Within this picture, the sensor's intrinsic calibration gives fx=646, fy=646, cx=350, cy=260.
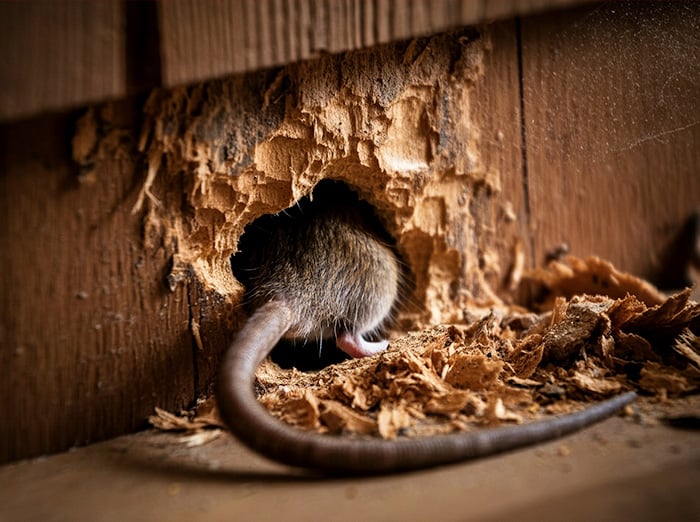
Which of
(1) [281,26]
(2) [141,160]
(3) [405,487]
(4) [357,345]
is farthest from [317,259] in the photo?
(3) [405,487]

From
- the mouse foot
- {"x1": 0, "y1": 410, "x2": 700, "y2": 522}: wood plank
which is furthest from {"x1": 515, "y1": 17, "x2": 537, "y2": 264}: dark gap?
{"x1": 0, "y1": 410, "x2": 700, "y2": 522}: wood plank

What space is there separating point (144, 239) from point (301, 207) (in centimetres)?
74

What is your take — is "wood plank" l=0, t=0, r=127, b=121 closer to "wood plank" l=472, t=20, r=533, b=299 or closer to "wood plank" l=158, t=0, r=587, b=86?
"wood plank" l=158, t=0, r=587, b=86

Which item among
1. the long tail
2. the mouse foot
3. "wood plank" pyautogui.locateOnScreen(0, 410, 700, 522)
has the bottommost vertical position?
"wood plank" pyautogui.locateOnScreen(0, 410, 700, 522)

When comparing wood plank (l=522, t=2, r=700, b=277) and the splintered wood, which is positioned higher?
wood plank (l=522, t=2, r=700, b=277)

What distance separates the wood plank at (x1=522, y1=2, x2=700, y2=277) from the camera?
183cm

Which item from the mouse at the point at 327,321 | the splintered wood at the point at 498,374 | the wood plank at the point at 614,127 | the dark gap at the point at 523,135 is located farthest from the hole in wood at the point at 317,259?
the wood plank at the point at 614,127

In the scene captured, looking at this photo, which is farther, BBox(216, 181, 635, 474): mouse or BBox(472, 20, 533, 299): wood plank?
BBox(472, 20, 533, 299): wood plank

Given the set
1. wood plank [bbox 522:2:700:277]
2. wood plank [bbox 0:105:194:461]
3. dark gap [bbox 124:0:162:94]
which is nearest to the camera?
dark gap [bbox 124:0:162:94]

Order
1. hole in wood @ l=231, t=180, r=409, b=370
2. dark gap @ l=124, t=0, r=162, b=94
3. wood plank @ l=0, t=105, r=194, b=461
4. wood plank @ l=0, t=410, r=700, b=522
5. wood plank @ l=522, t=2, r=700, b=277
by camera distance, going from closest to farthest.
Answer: wood plank @ l=0, t=410, r=700, b=522
dark gap @ l=124, t=0, r=162, b=94
wood plank @ l=0, t=105, r=194, b=461
wood plank @ l=522, t=2, r=700, b=277
hole in wood @ l=231, t=180, r=409, b=370

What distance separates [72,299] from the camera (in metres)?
1.47

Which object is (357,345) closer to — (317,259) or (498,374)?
(317,259)

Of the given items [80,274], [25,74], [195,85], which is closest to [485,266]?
[195,85]

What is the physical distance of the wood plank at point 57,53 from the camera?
112 centimetres
